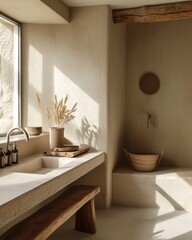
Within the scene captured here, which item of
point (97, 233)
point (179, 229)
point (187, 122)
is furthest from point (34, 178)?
point (187, 122)

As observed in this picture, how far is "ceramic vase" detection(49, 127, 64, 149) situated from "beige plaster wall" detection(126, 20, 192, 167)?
1.56 metres

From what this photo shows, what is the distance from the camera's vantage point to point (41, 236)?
8.20 feet

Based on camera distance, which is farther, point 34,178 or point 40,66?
point 40,66

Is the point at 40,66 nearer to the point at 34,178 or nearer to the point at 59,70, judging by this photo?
the point at 59,70

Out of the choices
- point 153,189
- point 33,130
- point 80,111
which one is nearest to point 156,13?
point 80,111

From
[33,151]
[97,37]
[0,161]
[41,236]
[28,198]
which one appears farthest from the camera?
[97,37]

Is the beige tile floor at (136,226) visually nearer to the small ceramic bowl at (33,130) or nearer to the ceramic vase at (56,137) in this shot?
the ceramic vase at (56,137)

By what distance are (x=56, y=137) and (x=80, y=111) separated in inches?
20.2

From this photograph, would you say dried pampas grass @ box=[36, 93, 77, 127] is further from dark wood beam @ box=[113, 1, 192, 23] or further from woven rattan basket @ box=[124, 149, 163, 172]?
dark wood beam @ box=[113, 1, 192, 23]

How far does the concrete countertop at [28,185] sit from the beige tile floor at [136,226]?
0.72 m

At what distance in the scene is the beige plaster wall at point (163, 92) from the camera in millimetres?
5148

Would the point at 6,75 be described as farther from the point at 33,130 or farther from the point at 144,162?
the point at 144,162

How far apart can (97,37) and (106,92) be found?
0.73 m

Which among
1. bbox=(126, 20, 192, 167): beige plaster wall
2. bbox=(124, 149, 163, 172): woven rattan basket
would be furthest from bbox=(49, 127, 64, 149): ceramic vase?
bbox=(126, 20, 192, 167): beige plaster wall
